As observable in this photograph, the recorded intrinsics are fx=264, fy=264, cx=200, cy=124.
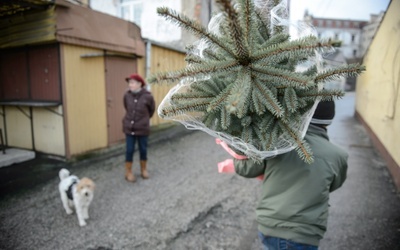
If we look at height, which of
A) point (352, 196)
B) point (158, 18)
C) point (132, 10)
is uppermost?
point (132, 10)

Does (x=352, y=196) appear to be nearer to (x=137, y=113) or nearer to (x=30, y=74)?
(x=137, y=113)

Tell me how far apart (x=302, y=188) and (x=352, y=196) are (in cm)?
318

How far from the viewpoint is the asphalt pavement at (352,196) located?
Result: 308 cm

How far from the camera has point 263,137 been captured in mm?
1298

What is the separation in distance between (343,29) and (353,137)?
5029 centimetres

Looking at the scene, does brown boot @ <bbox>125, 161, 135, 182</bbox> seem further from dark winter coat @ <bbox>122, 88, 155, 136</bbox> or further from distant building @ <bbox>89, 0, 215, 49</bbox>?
distant building @ <bbox>89, 0, 215, 49</bbox>

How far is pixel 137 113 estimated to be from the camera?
16.2 feet

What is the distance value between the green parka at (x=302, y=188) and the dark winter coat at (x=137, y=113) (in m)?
3.49

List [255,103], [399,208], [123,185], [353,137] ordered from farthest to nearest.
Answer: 1. [353,137]
2. [123,185]
3. [399,208]
4. [255,103]

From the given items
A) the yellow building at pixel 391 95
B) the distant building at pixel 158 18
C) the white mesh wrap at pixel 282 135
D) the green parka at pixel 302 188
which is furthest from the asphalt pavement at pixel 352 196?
the distant building at pixel 158 18

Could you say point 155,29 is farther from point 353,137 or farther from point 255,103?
point 255,103

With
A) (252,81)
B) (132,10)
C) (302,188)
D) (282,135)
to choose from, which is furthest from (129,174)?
(132,10)

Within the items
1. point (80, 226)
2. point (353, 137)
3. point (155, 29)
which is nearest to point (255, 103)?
point (80, 226)

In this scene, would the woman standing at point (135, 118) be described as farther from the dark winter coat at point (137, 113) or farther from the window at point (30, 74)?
the window at point (30, 74)
